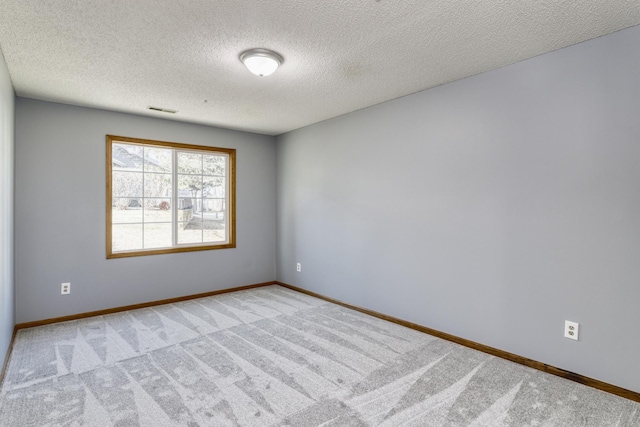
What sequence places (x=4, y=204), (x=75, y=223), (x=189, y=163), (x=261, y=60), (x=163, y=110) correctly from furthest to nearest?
(x=189, y=163) < (x=163, y=110) < (x=75, y=223) < (x=4, y=204) < (x=261, y=60)

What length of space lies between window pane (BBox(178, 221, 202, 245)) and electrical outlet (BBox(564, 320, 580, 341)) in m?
4.22

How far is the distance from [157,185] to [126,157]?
48 centimetres

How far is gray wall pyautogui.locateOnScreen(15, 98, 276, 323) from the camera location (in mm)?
3428

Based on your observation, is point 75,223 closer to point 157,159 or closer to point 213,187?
point 157,159

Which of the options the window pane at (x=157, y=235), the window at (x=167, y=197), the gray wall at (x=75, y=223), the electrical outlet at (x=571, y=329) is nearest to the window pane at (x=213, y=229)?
the window at (x=167, y=197)

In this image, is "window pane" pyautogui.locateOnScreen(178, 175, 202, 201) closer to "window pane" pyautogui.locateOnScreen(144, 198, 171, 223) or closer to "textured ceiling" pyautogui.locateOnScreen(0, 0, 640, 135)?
"window pane" pyautogui.locateOnScreen(144, 198, 171, 223)

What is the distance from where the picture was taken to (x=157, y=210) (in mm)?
4312

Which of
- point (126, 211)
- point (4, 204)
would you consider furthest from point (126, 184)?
point (4, 204)

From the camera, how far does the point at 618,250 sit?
2195mm

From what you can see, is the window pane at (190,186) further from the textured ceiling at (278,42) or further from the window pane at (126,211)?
the textured ceiling at (278,42)

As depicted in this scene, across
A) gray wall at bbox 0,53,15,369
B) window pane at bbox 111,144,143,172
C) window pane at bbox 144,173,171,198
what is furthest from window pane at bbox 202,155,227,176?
gray wall at bbox 0,53,15,369

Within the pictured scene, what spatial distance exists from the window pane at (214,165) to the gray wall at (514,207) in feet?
6.20

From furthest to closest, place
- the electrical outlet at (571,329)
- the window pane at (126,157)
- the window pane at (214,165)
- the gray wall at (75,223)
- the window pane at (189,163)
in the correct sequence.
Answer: the window pane at (214,165) < the window pane at (189,163) < the window pane at (126,157) < the gray wall at (75,223) < the electrical outlet at (571,329)

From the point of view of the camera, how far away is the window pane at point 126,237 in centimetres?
400
